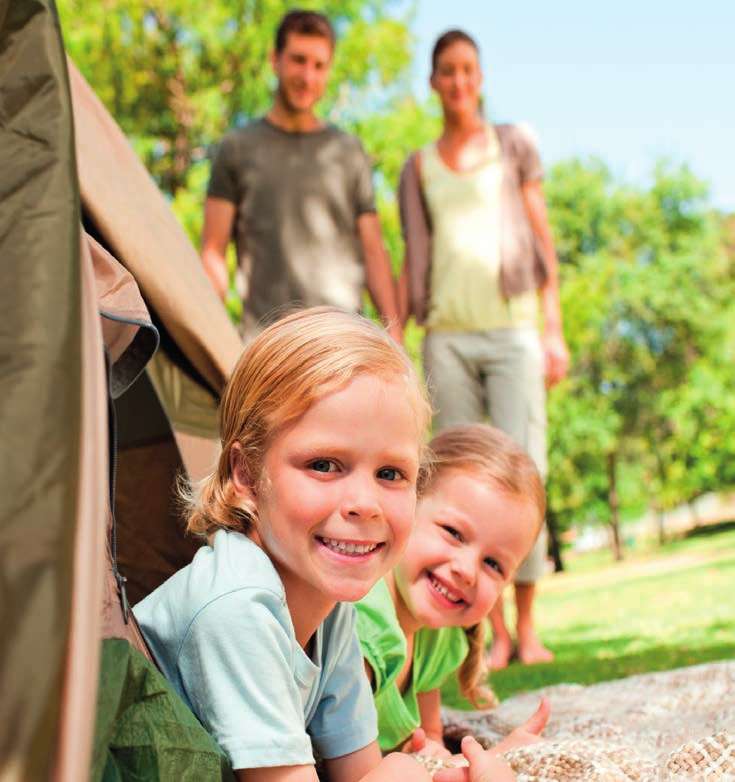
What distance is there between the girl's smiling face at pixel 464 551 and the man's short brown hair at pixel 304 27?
229 centimetres

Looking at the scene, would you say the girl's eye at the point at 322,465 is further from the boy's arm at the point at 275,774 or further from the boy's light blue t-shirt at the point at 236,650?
the boy's arm at the point at 275,774

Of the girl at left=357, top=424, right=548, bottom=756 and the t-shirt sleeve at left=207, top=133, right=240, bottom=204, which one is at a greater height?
the t-shirt sleeve at left=207, top=133, right=240, bottom=204

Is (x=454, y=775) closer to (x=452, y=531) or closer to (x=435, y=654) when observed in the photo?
(x=452, y=531)

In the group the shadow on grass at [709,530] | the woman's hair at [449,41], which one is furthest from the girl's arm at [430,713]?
the shadow on grass at [709,530]

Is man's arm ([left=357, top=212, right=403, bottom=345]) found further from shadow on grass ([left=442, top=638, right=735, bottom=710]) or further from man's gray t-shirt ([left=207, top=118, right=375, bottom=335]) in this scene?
shadow on grass ([left=442, top=638, right=735, bottom=710])

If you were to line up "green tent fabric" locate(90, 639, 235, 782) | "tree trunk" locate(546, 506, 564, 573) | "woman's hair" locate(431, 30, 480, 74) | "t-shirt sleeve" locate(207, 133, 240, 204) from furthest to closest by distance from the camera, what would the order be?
"tree trunk" locate(546, 506, 564, 573) < "woman's hair" locate(431, 30, 480, 74) < "t-shirt sleeve" locate(207, 133, 240, 204) < "green tent fabric" locate(90, 639, 235, 782)

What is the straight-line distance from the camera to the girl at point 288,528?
4.83 feet

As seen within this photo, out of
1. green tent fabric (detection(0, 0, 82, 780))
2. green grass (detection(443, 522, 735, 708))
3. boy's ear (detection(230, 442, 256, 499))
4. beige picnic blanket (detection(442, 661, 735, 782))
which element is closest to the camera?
green tent fabric (detection(0, 0, 82, 780))

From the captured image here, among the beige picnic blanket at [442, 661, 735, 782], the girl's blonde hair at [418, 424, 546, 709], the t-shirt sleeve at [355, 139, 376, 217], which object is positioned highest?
the t-shirt sleeve at [355, 139, 376, 217]

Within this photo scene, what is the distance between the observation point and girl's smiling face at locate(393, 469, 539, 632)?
2.22m

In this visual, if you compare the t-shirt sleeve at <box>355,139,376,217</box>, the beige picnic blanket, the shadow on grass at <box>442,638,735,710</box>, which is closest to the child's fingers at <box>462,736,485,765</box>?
the beige picnic blanket

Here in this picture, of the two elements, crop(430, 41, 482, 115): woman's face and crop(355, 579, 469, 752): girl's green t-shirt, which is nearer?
crop(355, 579, 469, 752): girl's green t-shirt

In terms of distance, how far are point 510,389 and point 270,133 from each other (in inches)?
54.9

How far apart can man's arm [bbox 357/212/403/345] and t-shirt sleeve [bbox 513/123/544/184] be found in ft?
2.25
